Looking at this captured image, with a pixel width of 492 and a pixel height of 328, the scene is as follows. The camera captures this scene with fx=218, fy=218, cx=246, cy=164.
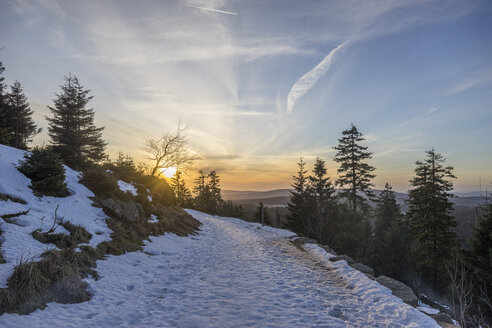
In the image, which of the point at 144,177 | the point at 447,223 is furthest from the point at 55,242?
the point at 447,223

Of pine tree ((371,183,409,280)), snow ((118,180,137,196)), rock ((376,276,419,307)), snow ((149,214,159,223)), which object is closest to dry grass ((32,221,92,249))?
snow ((118,180,137,196))

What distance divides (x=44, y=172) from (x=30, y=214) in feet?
9.58

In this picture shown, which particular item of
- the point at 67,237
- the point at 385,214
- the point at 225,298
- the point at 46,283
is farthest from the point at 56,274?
the point at 385,214

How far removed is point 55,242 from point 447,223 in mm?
31135

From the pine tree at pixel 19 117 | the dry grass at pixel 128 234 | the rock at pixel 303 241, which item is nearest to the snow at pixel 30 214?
the dry grass at pixel 128 234

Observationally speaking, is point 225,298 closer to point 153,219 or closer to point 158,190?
point 153,219

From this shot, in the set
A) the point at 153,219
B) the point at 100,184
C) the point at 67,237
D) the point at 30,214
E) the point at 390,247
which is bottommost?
the point at 390,247

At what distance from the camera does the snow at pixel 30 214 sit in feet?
18.4

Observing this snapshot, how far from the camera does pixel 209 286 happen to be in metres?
7.00

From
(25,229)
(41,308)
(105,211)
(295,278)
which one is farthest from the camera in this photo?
(105,211)

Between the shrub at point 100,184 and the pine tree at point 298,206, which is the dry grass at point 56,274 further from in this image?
the pine tree at point 298,206

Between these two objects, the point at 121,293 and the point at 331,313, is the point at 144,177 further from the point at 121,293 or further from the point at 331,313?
the point at 331,313

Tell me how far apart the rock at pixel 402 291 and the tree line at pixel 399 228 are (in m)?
12.3

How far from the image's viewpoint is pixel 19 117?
24.5m
